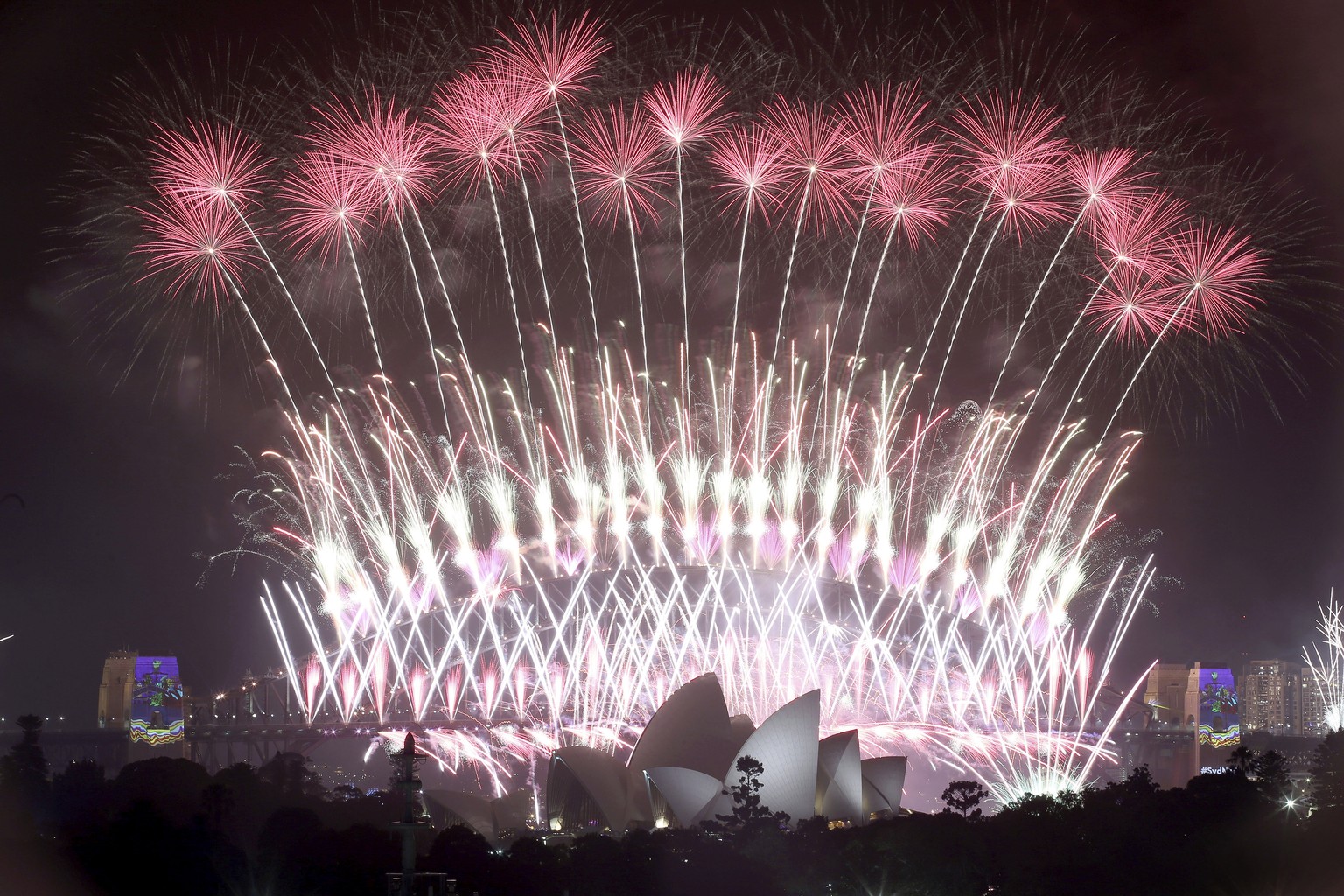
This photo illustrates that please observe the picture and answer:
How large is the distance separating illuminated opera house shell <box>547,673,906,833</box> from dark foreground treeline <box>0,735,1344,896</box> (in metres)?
2.94

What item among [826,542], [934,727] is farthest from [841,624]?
[826,542]

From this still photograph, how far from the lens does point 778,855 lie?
52.5 m

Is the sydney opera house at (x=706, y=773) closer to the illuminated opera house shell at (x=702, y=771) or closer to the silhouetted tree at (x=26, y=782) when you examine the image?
the illuminated opera house shell at (x=702, y=771)

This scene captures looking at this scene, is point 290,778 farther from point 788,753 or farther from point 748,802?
point 748,802

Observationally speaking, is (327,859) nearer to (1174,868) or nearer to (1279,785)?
(1174,868)

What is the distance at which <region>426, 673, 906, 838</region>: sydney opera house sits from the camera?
57719 millimetres

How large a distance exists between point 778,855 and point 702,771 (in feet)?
23.8

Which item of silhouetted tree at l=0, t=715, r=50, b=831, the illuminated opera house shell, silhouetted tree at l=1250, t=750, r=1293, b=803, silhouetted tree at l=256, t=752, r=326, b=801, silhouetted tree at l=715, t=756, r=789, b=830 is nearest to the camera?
silhouetted tree at l=715, t=756, r=789, b=830

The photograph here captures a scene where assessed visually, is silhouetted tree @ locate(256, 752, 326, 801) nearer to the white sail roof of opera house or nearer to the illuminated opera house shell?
the illuminated opera house shell

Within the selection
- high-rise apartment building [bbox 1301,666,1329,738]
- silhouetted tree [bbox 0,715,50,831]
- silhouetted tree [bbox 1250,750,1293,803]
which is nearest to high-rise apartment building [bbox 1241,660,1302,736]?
high-rise apartment building [bbox 1301,666,1329,738]

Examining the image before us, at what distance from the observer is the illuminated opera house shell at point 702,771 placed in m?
57.7

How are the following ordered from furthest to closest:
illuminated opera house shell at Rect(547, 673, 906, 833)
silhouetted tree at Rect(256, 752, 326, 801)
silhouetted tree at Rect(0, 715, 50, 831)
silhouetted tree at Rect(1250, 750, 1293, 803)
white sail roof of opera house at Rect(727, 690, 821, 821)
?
silhouetted tree at Rect(256, 752, 326, 801) → silhouetted tree at Rect(0, 715, 50, 831) → silhouetted tree at Rect(1250, 750, 1293, 803) → illuminated opera house shell at Rect(547, 673, 906, 833) → white sail roof of opera house at Rect(727, 690, 821, 821)

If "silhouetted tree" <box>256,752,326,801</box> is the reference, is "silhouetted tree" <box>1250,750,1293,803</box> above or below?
below

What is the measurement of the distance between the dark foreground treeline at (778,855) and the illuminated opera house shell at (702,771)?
2943 millimetres
